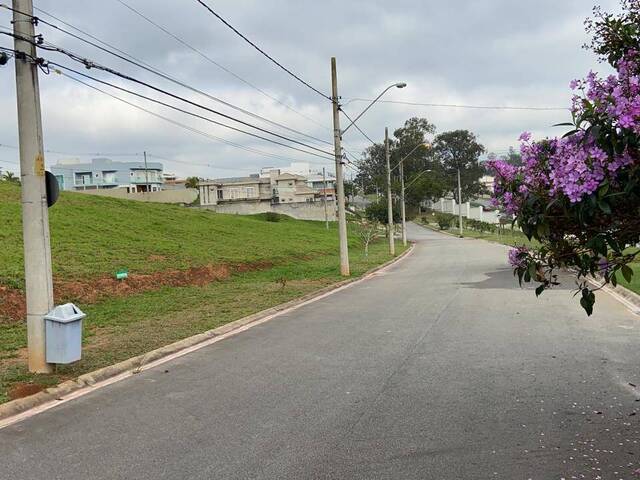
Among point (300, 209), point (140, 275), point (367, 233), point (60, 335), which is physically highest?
point (300, 209)

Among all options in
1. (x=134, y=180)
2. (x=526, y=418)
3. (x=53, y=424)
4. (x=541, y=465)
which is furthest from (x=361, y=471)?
(x=134, y=180)

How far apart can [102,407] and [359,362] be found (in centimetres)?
327

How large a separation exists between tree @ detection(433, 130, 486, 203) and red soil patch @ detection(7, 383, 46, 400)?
102m

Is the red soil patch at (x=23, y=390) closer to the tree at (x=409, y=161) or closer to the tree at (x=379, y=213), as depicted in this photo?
the tree at (x=379, y=213)

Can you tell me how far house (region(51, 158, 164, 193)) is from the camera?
3816 inches

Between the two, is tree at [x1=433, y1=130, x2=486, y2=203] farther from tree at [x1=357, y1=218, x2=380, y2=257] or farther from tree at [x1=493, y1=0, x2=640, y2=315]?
tree at [x1=493, y1=0, x2=640, y2=315]

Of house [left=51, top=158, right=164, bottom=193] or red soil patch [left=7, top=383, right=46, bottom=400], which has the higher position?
house [left=51, top=158, right=164, bottom=193]

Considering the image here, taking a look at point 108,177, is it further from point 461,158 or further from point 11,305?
point 11,305

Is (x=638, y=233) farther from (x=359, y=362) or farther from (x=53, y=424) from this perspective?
(x=53, y=424)

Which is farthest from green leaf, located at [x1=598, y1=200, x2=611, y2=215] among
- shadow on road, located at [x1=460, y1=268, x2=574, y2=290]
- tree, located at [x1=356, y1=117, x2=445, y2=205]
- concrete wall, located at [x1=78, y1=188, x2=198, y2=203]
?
tree, located at [x1=356, y1=117, x2=445, y2=205]

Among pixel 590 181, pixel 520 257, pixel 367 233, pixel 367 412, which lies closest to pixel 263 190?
A: pixel 367 233

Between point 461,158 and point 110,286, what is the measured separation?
9794 cm

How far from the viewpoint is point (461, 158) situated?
352 feet

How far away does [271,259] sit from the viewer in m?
27.3
